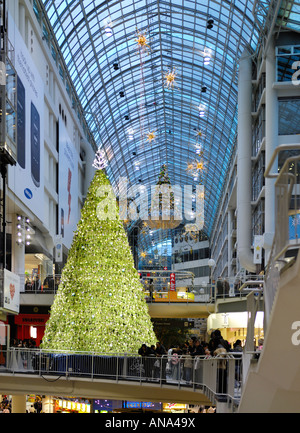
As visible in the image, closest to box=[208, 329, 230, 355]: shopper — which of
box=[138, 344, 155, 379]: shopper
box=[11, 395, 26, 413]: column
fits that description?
box=[138, 344, 155, 379]: shopper

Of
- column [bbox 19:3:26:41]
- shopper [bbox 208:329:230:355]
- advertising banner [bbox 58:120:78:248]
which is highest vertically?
column [bbox 19:3:26:41]

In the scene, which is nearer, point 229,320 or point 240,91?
point 229,320

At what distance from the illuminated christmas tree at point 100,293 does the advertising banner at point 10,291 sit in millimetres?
1832

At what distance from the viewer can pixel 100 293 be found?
2311 centimetres

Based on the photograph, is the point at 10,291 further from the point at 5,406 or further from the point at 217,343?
the point at 217,343

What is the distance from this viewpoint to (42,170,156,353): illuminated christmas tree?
22.7m

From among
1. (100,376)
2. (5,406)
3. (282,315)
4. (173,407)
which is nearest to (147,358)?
(100,376)

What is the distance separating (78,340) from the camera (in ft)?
74.9

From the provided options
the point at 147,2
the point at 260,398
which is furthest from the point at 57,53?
the point at 260,398

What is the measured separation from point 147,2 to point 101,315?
31.1 metres

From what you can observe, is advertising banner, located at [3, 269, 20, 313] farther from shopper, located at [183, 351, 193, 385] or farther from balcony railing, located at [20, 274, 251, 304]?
balcony railing, located at [20, 274, 251, 304]

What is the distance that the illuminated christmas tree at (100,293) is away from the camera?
893 inches

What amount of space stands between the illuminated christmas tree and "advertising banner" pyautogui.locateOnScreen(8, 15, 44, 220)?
7.45 m
